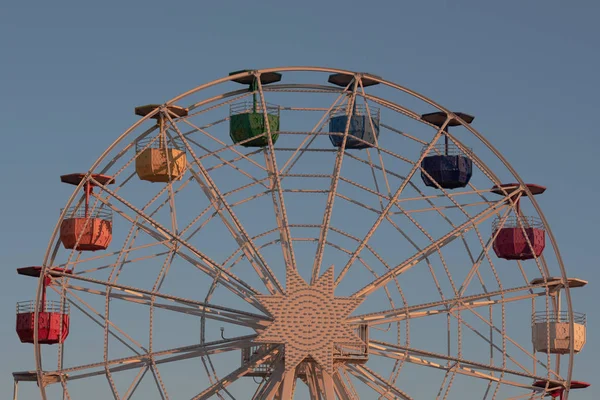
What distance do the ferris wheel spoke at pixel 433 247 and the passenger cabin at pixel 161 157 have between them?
26.3ft

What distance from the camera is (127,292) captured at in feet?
254

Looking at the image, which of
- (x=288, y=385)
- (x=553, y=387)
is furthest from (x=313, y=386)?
(x=553, y=387)

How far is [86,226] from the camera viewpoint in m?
79.2

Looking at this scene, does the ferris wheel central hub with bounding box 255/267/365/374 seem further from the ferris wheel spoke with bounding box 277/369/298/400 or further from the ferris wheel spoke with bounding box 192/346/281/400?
→ the ferris wheel spoke with bounding box 192/346/281/400

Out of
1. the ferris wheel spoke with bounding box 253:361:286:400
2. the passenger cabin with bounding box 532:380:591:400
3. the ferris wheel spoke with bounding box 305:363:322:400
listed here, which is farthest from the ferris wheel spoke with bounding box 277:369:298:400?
the passenger cabin with bounding box 532:380:591:400

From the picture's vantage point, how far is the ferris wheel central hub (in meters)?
74.2

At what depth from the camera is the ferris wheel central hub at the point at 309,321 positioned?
74.2 metres

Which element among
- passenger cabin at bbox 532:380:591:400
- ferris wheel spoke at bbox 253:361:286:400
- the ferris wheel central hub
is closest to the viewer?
the ferris wheel central hub

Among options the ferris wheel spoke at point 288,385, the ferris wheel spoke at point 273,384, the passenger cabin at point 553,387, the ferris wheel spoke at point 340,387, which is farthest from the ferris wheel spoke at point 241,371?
the passenger cabin at point 553,387

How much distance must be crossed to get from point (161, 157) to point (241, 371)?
28.2 ft

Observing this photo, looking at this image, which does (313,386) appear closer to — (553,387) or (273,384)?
(273,384)

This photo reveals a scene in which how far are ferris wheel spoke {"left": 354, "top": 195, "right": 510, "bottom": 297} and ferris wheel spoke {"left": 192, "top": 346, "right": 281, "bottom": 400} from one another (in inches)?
142

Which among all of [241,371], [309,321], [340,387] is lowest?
[340,387]

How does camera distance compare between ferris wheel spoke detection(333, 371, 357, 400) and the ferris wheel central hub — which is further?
ferris wheel spoke detection(333, 371, 357, 400)
